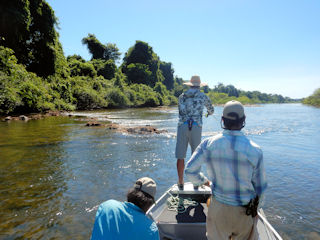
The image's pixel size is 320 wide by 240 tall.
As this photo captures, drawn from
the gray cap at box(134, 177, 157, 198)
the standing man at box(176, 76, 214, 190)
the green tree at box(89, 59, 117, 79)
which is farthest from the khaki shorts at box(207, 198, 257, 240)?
the green tree at box(89, 59, 117, 79)

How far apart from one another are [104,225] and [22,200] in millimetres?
4091

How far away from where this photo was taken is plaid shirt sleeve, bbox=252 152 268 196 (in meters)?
1.98

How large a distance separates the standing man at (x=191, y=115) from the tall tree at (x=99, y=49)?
72.2 meters

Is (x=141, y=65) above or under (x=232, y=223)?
above

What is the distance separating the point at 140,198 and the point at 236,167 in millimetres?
853

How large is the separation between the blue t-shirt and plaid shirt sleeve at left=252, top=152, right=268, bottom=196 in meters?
0.97

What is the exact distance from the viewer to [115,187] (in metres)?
5.78

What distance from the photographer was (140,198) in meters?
1.87

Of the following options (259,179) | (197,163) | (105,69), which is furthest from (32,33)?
(259,179)

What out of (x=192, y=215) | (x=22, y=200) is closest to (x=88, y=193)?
(x=22, y=200)

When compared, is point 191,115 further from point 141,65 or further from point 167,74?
point 167,74

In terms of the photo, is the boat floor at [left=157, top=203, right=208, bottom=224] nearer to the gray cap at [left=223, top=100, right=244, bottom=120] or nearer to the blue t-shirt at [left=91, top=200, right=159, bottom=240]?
the blue t-shirt at [left=91, top=200, right=159, bottom=240]

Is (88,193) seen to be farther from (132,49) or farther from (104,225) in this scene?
→ (132,49)

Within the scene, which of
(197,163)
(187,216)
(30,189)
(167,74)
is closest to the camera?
(197,163)
